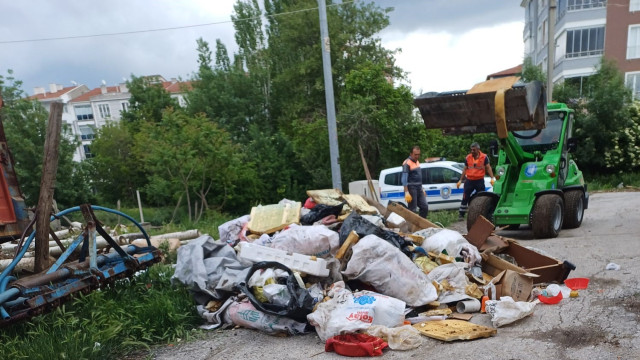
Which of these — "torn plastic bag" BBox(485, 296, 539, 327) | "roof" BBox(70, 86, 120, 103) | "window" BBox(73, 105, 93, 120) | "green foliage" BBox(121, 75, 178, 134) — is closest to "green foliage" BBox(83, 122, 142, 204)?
"green foliage" BBox(121, 75, 178, 134)

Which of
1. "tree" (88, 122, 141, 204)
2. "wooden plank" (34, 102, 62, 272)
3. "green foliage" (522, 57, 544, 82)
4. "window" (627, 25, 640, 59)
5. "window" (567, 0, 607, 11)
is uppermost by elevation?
"window" (567, 0, 607, 11)

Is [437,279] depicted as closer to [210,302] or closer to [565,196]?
[210,302]

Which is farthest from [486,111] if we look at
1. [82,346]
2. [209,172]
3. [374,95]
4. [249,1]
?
[249,1]

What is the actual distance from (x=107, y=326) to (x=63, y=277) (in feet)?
2.09

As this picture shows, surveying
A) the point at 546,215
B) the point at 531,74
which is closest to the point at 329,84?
the point at 546,215

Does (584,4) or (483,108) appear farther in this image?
(584,4)

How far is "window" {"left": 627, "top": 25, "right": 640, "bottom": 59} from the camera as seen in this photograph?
25031mm

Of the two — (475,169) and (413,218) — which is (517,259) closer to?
(413,218)

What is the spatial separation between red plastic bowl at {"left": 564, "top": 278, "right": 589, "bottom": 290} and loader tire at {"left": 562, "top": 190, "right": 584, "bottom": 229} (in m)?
3.65

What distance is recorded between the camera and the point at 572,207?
7980mm

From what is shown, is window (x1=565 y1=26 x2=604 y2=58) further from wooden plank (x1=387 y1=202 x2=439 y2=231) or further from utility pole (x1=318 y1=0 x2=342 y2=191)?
wooden plank (x1=387 y1=202 x2=439 y2=231)

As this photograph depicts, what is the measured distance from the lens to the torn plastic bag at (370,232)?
5.14 meters

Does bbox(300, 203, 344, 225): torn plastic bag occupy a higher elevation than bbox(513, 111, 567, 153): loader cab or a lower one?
lower

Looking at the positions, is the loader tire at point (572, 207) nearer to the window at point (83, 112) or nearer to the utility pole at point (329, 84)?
the utility pole at point (329, 84)
